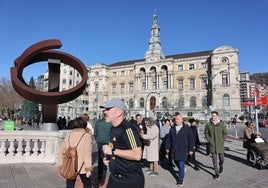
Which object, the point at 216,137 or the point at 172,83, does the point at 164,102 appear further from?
the point at 216,137

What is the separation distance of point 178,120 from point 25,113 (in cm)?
4895

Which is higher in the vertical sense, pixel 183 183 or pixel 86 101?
pixel 86 101

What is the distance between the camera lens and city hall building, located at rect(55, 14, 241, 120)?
5872 centimetres

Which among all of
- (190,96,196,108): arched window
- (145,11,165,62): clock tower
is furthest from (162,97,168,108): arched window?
(145,11,165,62): clock tower

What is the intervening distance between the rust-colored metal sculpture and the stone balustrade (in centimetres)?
164

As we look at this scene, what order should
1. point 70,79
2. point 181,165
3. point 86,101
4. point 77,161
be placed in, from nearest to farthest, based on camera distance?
1. point 77,161
2. point 181,165
3. point 70,79
4. point 86,101

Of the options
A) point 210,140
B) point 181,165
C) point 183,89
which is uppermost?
point 183,89

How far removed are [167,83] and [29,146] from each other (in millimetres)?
63626

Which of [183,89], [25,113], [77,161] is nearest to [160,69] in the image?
[183,89]

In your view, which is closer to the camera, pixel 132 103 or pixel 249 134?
pixel 249 134

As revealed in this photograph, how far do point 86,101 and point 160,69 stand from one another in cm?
3136

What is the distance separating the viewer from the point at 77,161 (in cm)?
380

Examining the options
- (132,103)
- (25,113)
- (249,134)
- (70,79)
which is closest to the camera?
(249,134)

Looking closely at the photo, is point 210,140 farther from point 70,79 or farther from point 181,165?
point 70,79
